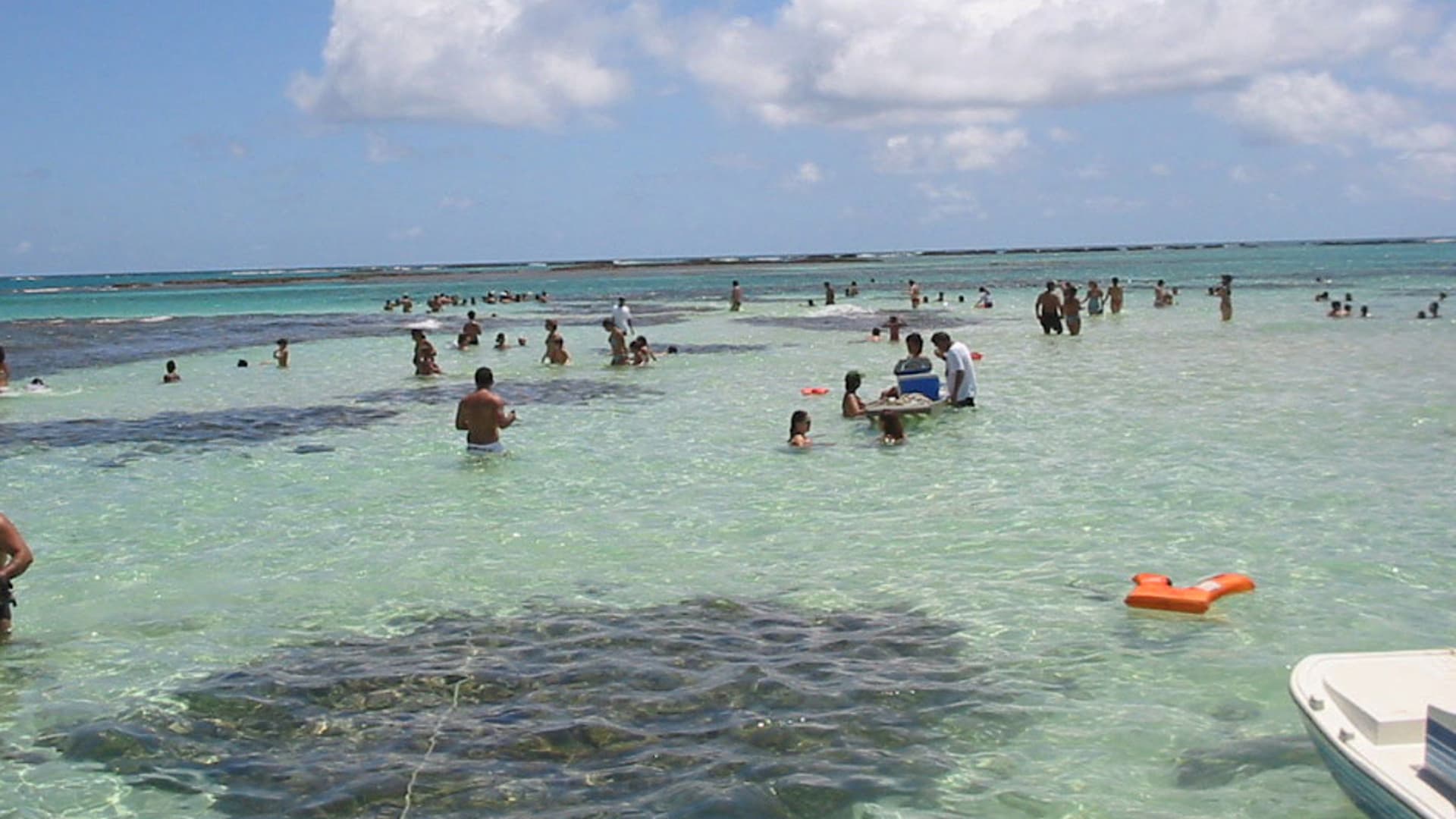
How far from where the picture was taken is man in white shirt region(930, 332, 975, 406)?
65.7 feet

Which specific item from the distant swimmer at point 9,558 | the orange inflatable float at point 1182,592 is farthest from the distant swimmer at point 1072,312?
the distant swimmer at point 9,558

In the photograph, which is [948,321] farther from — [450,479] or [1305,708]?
[1305,708]

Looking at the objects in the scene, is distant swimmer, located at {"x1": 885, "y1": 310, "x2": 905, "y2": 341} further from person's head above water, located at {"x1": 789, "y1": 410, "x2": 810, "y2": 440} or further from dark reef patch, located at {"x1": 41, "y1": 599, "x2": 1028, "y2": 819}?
dark reef patch, located at {"x1": 41, "y1": 599, "x2": 1028, "y2": 819}

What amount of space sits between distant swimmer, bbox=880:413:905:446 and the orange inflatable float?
24.8ft

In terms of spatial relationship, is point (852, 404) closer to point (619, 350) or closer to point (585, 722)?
point (619, 350)

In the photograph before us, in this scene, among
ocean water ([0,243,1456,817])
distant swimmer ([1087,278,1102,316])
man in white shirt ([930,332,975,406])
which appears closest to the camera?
ocean water ([0,243,1456,817])

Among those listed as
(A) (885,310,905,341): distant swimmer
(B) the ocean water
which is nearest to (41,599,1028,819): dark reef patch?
(B) the ocean water

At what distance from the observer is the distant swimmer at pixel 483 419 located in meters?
17.3

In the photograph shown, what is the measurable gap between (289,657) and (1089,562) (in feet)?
21.6

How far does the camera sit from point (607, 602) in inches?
397

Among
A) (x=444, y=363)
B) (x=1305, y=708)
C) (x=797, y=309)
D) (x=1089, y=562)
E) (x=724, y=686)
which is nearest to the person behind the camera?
(x=1305, y=708)

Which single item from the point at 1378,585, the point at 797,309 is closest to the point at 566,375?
the point at 1378,585

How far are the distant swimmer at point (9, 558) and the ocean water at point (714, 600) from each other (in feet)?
1.72

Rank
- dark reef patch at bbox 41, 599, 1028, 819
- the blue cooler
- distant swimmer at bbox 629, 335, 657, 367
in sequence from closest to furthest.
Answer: dark reef patch at bbox 41, 599, 1028, 819, the blue cooler, distant swimmer at bbox 629, 335, 657, 367
